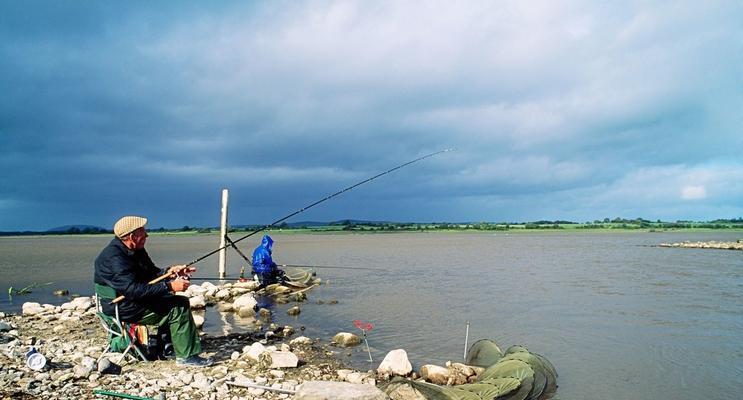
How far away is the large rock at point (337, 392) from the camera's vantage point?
5078 millimetres

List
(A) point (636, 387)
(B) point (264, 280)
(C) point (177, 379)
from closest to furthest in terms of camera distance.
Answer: (C) point (177, 379), (A) point (636, 387), (B) point (264, 280)

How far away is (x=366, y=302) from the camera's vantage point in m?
14.9

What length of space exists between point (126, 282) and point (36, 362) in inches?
53.6

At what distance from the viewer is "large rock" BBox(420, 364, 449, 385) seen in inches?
269

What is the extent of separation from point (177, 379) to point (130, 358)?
1292mm

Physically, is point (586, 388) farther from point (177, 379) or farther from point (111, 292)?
point (111, 292)

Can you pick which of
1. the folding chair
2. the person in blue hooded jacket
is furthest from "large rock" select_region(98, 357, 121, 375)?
the person in blue hooded jacket

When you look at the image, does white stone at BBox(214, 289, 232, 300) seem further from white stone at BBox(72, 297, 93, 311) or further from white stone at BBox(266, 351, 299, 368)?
white stone at BBox(266, 351, 299, 368)

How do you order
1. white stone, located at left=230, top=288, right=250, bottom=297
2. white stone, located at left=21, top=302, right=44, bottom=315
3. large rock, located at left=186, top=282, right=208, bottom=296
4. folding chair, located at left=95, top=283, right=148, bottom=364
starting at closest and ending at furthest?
folding chair, located at left=95, top=283, right=148, bottom=364
white stone, located at left=21, top=302, right=44, bottom=315
large rock, located at left=186, top=282, right=208, bottom=296
white stone, located at left=230, top=288, right=250, bottom=297

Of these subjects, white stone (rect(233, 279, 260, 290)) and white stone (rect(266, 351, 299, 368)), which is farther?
white stone (rect(233, 279, 260, 290))

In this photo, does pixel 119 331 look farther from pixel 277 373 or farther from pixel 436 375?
pixel 436 375

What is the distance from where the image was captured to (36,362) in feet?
19.5

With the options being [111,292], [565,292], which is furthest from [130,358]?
[565,292]

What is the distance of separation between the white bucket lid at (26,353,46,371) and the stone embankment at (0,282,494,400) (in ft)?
0.27
